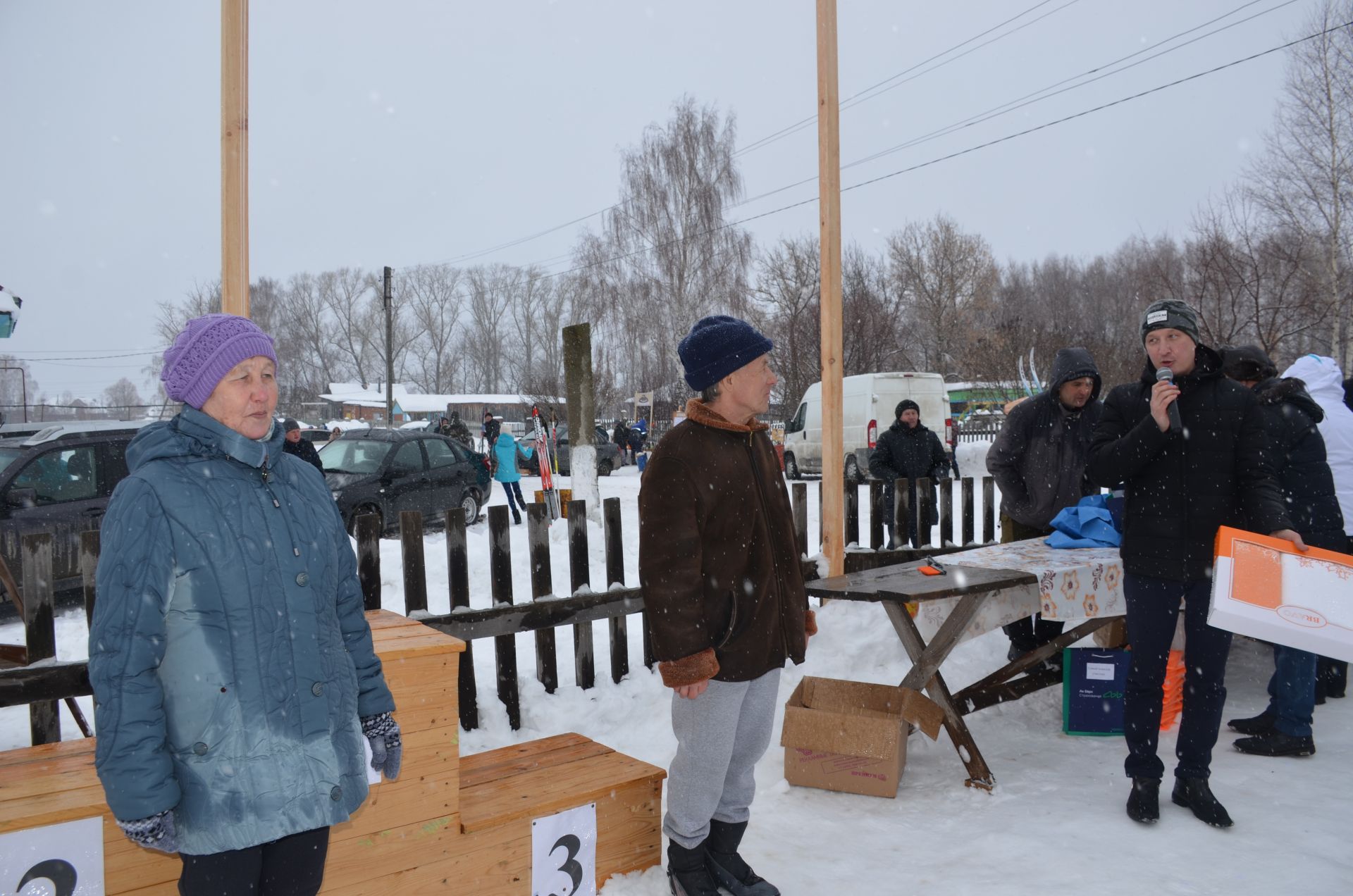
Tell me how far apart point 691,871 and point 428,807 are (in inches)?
33.8

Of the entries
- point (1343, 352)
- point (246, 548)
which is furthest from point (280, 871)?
point (1343, 352)

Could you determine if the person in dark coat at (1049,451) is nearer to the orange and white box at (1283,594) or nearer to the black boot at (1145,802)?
the black boot at (1145,802)

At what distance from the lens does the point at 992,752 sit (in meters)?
4.27

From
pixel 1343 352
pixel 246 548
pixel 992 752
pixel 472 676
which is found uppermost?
pixel 1343 352

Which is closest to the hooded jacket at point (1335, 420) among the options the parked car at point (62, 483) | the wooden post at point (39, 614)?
the wooden post at point (39, 614)

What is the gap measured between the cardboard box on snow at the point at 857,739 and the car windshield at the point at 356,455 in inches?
356

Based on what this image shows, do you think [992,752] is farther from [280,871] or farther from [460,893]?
[280,871]

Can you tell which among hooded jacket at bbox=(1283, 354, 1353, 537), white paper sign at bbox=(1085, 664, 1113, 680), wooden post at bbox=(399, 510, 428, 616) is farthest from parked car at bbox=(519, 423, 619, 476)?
hooded jacket at bbox=(1283, 354, 1353, 537)

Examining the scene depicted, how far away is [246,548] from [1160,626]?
3.18 metres

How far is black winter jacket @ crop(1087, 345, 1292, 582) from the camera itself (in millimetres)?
3273

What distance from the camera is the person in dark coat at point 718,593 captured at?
8.67 ft

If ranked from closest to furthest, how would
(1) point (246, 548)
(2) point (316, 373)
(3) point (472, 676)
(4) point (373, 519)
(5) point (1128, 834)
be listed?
1. (1) point (246, 548)
2. (5) point (1128, 834)
3. (4) point (373, 519)
4. (3) point (472, 676)
5. (2) point (316, 373)

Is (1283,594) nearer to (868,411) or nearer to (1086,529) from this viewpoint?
(1086,529)

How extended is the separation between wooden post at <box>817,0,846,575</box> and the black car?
6842 mm
